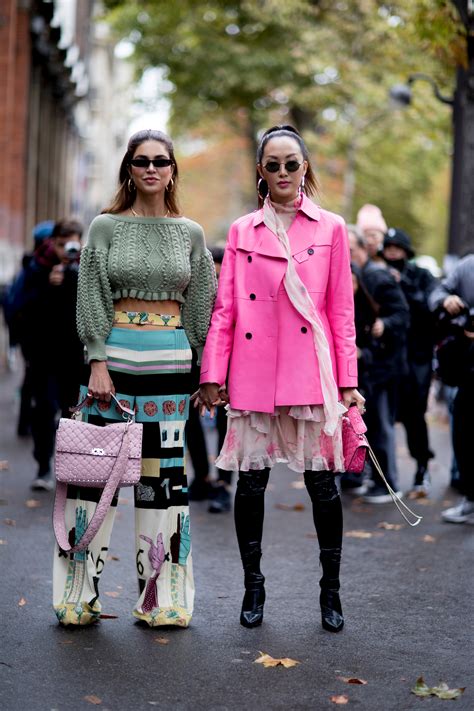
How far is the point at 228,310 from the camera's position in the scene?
5527 millimetres

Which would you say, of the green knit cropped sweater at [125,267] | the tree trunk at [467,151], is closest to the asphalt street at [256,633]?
the green knit cropped sweater at [125,267]

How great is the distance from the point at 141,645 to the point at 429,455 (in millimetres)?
5533

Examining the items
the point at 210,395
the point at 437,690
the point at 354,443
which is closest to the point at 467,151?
the point at 354,443

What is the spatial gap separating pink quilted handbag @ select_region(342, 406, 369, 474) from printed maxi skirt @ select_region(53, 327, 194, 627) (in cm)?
72

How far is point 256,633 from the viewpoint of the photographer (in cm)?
548

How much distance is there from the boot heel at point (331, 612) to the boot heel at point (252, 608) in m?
0.28

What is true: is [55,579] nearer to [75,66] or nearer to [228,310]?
[228,310]

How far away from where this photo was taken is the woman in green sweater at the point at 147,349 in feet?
17.7

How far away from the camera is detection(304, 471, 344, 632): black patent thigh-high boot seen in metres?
5.55

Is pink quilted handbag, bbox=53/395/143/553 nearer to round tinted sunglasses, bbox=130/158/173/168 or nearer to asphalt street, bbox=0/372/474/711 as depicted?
asphalt street, bbox=0/372/474/711

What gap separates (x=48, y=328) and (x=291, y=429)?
4109 millimetres

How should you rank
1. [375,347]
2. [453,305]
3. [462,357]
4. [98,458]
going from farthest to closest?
[375,347]
[462,357]
[453,305]
[98,458]

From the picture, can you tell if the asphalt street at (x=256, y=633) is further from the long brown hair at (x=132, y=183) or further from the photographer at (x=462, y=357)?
the long brown hair at (x=132, y=183)

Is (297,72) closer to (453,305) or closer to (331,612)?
(453,305)
